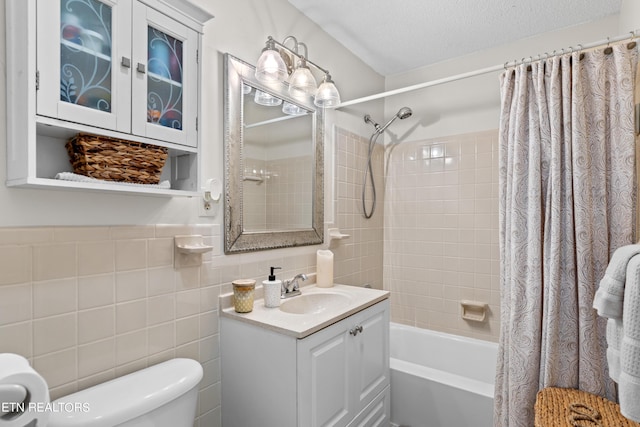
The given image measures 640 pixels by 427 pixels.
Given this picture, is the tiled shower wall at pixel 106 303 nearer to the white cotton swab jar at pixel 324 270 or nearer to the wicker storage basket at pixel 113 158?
the wicker storage basket at pixel 113 158

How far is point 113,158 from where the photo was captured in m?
1.03

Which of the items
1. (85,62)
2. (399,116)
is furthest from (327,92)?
(85,62)

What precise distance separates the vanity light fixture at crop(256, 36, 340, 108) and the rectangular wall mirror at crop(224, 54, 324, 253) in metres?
0.08

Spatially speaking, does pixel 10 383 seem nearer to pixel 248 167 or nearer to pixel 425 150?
pixel 248 167

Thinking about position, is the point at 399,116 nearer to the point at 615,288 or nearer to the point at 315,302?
the point at 315,302

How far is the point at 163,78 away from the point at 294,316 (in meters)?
1.04

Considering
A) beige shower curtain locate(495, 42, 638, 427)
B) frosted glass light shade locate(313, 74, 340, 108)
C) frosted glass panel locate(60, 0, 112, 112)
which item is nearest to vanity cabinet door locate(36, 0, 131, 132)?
frosted glass panel locate(60, 0, 112, 112)

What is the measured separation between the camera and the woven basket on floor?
120 centimetres

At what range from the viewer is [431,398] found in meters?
1.88

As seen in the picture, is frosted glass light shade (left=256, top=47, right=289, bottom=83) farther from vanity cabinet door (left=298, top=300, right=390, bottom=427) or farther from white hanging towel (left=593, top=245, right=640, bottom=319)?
white hanging towel (left=593, top=245, right=640, bottom=319)

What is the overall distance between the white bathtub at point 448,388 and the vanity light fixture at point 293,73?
1.66m

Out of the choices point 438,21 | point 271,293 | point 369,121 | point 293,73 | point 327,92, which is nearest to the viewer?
point 271,293

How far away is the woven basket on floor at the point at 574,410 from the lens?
47.1 inches

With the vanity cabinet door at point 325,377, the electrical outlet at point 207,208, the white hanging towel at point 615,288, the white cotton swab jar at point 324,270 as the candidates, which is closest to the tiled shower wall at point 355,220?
the white cotton swab jar at point 324,270
